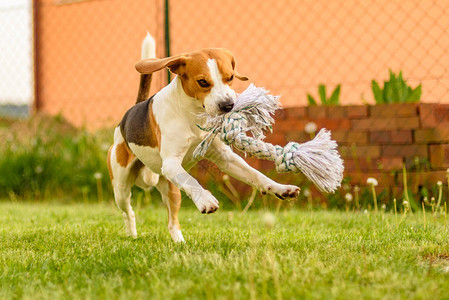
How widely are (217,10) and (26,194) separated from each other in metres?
3.06

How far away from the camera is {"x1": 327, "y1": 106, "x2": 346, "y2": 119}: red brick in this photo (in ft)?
15.8

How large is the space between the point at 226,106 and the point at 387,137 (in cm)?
250

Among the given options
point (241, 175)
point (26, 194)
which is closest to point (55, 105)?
point (26, 194)

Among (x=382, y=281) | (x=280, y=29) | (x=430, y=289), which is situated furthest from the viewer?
(x=280, y=29)

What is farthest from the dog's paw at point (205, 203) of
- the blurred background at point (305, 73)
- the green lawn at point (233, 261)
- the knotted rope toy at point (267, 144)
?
the blurred background at point (305, 73)

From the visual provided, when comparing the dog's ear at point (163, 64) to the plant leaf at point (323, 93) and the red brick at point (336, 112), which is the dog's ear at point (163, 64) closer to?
the red brick at point (336, 112)

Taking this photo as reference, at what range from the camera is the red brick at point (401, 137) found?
14.8 ft

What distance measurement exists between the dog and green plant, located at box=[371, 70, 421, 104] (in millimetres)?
2262

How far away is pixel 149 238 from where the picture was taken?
10.3 feet

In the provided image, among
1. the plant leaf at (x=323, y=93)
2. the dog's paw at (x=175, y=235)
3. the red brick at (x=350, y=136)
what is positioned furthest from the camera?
the plant leaf at (x=323, y=93)

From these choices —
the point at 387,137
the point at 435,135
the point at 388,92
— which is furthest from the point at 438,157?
the point at 388,92

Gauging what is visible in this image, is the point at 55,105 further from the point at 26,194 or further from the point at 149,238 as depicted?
the point at 149,238

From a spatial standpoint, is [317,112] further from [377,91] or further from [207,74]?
[207,74]

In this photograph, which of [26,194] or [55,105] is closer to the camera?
[26,194]
